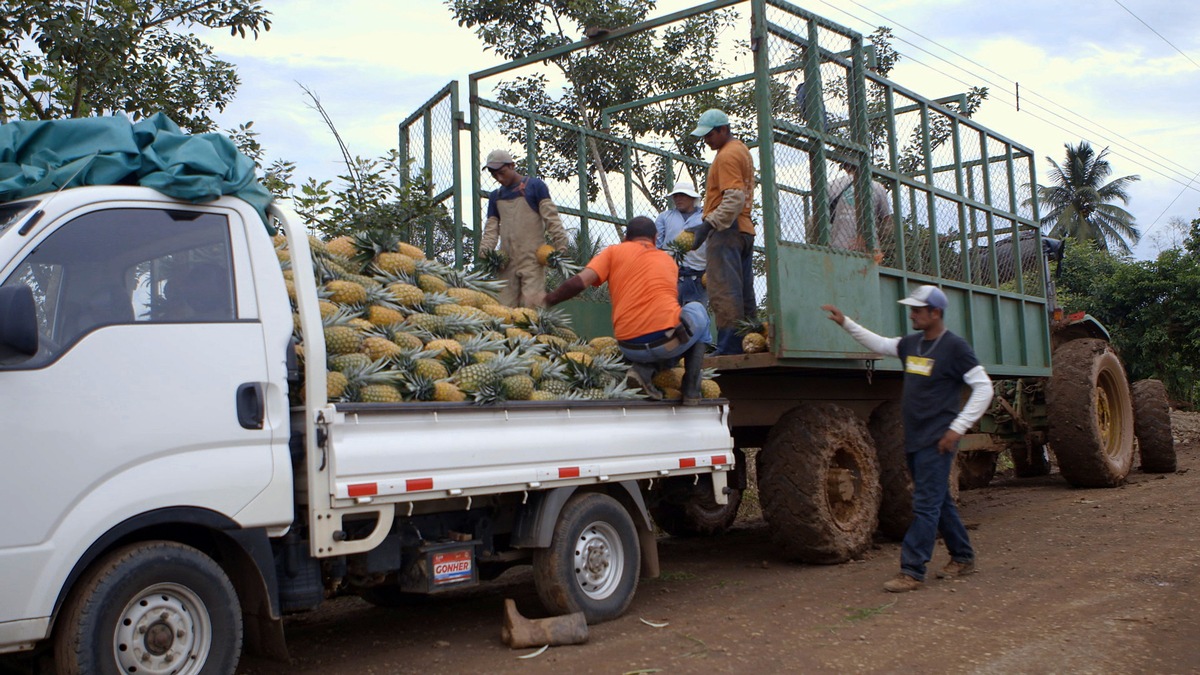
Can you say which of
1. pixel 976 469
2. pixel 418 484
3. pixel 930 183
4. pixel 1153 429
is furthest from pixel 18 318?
pixel 1153 429

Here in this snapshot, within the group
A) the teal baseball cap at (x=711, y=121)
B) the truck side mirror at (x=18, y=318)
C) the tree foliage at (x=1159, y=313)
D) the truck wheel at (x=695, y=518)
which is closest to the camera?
the truck side mirror at (x=18, y=318)

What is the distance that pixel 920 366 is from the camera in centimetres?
709

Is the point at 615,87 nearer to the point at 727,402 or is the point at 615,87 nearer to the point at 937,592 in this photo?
the point at 727,402

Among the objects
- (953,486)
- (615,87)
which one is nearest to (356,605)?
(953,486)

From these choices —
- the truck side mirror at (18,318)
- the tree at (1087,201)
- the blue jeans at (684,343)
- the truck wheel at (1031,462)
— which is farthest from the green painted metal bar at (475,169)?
the tree at (1087,201)

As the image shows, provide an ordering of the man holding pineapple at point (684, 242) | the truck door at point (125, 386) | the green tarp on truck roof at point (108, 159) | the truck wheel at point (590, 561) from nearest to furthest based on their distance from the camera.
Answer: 1. the truck door at point (125, 386)
2. the green tarp on truck roof at point (108, 159)
3. the truck wheel at point (590, 561)
4. the man holding pineapple at point (684, 242)

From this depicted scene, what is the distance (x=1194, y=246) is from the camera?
22.7 meters

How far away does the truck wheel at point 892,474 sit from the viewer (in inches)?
342

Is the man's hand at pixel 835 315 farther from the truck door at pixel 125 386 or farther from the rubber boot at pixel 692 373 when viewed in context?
the truck door at pixel 125 386

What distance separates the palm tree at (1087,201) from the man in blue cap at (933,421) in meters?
41.4

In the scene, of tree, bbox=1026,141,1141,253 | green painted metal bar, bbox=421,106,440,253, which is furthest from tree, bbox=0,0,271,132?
tree, bbox=1026,141,1141,253

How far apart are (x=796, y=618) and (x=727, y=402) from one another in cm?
155

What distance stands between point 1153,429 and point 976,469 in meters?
2.29

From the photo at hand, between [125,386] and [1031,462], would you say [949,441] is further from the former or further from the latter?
[1031,462]
